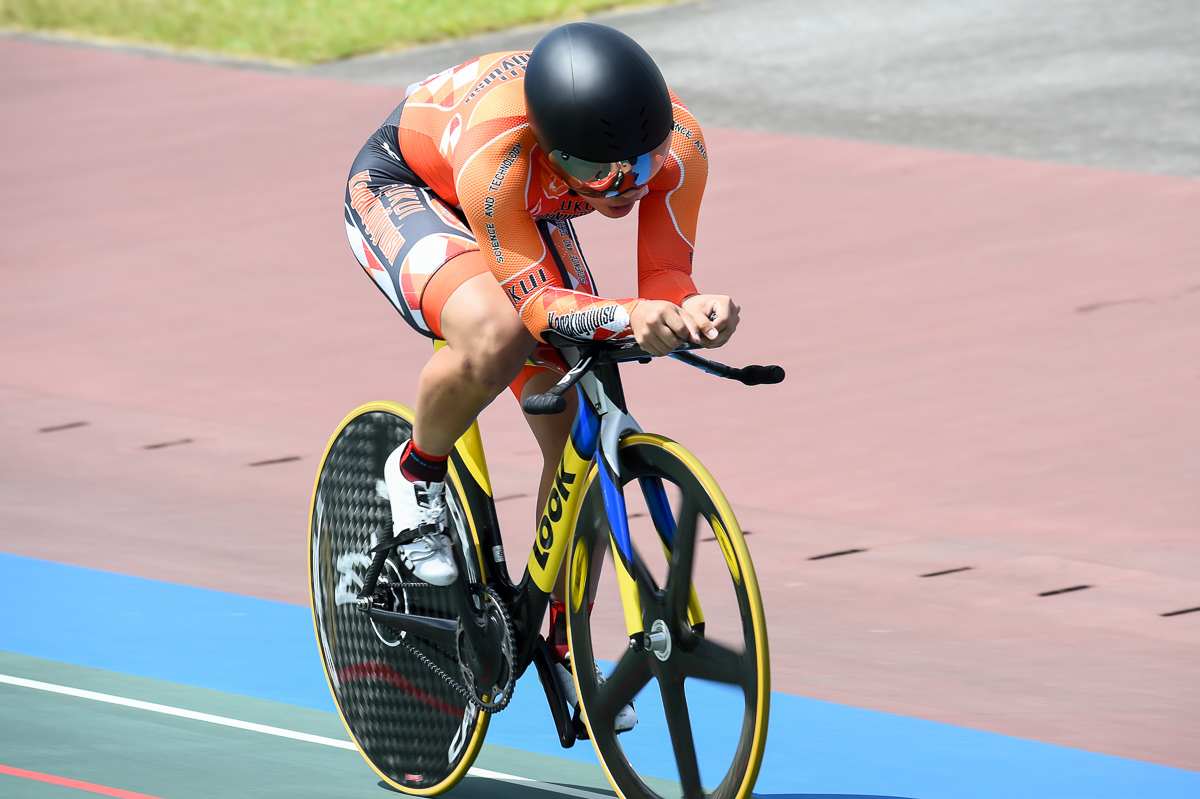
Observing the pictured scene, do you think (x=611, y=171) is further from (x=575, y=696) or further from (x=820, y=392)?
(x=820, y=392)

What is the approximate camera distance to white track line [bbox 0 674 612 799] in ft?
14.5

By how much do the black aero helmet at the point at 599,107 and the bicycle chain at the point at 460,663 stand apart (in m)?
1.00

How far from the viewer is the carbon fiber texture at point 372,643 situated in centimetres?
440

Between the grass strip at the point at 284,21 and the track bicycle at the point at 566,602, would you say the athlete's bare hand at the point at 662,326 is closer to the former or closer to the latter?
the track bicycle at the point at 566,602

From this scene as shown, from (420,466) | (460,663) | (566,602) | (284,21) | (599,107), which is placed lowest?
(284,21)

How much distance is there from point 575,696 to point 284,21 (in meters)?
14.2

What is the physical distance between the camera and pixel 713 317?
3377mm

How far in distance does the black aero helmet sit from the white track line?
5.02 ft

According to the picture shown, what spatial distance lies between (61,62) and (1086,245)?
9.48 meters

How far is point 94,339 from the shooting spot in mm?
9586

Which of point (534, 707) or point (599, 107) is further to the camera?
point (534, 707)

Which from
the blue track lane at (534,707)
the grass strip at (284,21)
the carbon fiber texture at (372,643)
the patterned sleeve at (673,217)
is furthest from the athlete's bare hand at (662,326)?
the grass strip at (284,21)

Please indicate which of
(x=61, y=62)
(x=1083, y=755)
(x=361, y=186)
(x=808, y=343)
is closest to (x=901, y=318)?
(x=808, y=343)

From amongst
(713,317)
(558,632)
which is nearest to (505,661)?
(558,632)
